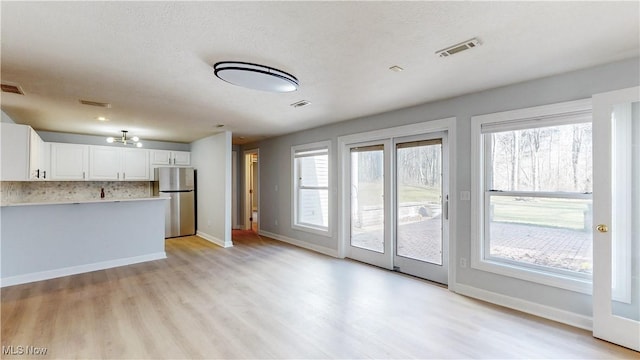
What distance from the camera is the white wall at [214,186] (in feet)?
19.5

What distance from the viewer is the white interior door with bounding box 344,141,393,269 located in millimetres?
4441

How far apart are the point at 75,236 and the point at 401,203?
4.84 meters

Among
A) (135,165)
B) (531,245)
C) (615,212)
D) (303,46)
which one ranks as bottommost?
(531,245)

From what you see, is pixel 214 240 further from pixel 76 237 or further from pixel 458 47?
pixel 458 47

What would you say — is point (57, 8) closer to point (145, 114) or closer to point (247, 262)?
point (145, 114)

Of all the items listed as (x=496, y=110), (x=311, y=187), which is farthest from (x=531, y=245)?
(x=311, y=187)

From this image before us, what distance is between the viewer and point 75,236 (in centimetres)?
426

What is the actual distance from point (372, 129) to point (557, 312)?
309 cm

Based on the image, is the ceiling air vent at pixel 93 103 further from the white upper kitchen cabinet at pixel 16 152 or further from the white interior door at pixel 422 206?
the white interior door at pixel 422 206

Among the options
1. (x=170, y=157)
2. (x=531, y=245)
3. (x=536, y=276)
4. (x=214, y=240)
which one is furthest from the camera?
(x=170, y=157)

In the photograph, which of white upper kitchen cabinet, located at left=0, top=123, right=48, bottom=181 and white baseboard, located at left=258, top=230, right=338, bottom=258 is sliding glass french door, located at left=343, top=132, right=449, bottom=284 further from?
white upper kitchen cabinet, located at left=0, top=123, right=48, bottom=181

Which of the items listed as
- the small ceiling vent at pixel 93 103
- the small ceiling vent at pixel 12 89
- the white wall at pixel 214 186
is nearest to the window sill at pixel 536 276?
the white wall at pixel 214 186

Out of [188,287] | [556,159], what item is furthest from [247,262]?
[556,159]

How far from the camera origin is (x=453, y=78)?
2893 mm
